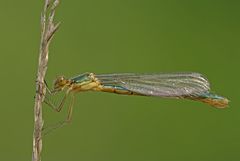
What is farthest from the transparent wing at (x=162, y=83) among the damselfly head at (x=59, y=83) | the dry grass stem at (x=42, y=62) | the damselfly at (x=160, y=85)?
the dry grass stem at (x=42, y=62)

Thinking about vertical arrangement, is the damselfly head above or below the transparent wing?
below

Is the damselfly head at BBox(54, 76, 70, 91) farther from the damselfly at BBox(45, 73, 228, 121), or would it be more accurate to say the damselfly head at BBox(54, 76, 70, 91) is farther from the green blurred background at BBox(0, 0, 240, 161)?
the green blurred background at BBox(0, 0, 240, 161)

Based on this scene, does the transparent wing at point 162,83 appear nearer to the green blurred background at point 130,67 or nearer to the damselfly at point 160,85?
the damselfly at point 160,85

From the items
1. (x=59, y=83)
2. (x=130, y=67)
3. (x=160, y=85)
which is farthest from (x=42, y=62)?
(x=130, y=67)

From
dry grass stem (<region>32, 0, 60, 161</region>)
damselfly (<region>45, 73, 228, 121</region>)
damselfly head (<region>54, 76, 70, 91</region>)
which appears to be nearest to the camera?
dry grass stem (<region>32, 0, 60, 161</region>)

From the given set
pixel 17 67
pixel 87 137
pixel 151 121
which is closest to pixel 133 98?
pixel 151 121

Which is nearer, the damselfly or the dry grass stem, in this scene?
the dry grass stem

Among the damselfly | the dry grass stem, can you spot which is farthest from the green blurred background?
the dry grass stem
